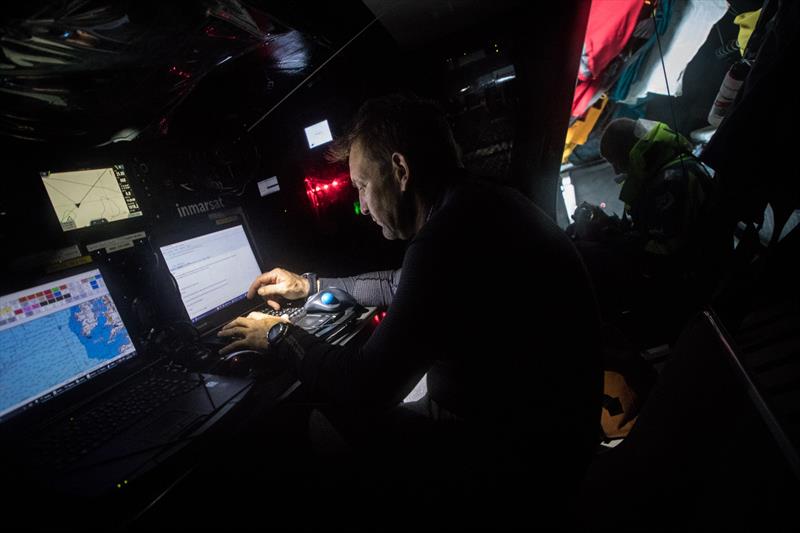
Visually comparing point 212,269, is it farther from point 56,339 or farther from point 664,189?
point 664,189

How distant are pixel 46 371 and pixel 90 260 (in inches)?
14.0

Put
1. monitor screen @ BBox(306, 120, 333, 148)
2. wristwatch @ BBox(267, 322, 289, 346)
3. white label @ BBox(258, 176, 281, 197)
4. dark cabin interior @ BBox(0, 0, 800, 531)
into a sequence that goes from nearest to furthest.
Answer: dark cabin interior @ BBox(0, 0, 800, 531) → wristwatch @ BBox(267, 322, 289, 346) → white label @ BBox(258, 176, 281, 197) → monitor screen @ BBox(306, 120, 333, 148)

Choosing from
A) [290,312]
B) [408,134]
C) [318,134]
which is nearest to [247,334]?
[290,312]

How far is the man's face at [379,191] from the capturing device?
120 cm

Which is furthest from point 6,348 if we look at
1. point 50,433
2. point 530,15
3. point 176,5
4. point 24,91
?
point 530,15

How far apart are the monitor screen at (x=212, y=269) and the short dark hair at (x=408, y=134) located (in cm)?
85

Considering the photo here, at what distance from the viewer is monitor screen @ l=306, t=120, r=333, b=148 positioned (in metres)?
2.17

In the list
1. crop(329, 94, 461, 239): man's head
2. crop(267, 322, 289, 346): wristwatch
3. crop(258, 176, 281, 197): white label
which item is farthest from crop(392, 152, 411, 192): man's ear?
crop(258, 176, 281, 197): white label

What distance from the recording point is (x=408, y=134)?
3.66 feet

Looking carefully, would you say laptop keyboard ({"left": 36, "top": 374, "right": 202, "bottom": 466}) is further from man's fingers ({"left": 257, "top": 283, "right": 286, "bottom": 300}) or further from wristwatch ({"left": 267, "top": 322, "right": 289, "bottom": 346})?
man's fingers ({"left": 257, "top": 283, "right": 286, "bottom": 300})

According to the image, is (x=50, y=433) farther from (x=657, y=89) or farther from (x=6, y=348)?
(x=657, y=89)

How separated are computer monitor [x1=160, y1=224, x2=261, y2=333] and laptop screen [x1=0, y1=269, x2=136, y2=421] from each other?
0.26 m

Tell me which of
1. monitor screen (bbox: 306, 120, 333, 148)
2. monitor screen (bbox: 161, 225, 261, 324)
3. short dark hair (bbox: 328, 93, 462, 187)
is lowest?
monitor screen (bbox: 161, 225, 261, 324)

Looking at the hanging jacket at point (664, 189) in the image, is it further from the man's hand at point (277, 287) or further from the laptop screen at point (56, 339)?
the laptop screen at point (56, 339)
